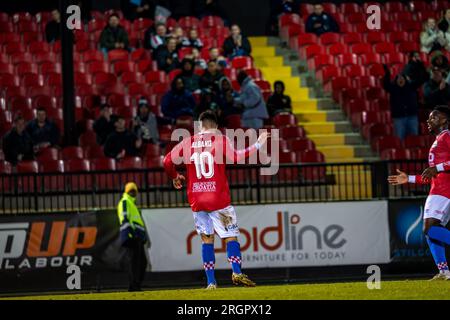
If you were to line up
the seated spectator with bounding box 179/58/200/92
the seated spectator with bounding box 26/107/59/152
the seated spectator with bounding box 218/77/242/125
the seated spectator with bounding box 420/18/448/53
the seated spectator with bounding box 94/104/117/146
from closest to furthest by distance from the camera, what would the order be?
the seated spectator with bounding box 26/107/59/152, the seated spectator with bounding box 94/104/117/146, the seated spectator with bounding box 218/77/242/125, the seated spectator with bounding box 179/58/200/92, the seated spectator with bounding box 420/18/448/53

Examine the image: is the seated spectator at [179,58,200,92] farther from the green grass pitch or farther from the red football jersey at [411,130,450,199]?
the green grass pitch

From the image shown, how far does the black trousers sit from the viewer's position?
18.6 meters

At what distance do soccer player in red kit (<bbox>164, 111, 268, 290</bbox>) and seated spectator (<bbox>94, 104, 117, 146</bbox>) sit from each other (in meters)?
8.54

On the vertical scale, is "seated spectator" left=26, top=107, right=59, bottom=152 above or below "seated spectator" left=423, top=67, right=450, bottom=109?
below

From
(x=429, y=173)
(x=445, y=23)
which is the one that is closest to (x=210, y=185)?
(x=429, y=173)

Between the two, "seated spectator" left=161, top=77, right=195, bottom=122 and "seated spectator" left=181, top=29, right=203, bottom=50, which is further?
"seated spectator" left=181, top=29, right=203, bottom=50

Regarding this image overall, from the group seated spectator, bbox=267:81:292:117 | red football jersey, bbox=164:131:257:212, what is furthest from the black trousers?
seated spectator, bbox=267:81:292:117

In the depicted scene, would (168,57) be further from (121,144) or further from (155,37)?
(121,144)

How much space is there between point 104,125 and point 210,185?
9022 millimetres

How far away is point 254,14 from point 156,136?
411 inches

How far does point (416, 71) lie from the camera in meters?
24.2

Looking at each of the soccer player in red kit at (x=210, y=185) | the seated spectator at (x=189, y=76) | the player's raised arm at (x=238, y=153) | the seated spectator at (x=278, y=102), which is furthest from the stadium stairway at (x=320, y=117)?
the player's raised arm at (x=238, y=153)

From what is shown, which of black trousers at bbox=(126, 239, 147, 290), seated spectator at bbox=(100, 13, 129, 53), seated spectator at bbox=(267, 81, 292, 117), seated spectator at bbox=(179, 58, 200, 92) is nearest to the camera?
black trousers at bbox=(126, 239, 147, 290)

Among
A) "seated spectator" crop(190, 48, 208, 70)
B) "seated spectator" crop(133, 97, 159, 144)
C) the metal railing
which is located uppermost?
"seated spectator" crop(190, 48, 208, 70)
